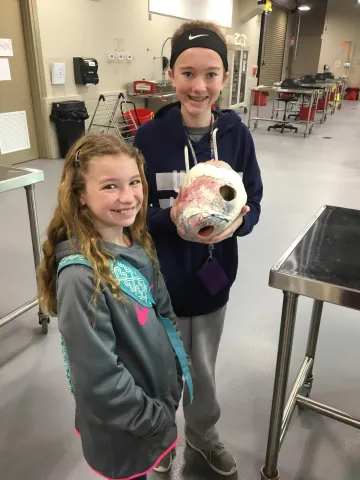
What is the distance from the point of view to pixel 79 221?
34.6 inches

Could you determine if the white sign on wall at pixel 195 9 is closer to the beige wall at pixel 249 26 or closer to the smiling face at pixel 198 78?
the beige wall at pixel 249 26

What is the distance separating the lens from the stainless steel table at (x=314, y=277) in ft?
3.11

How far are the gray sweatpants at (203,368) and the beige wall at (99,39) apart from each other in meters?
4.74

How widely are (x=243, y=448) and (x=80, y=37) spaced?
18.4 feet

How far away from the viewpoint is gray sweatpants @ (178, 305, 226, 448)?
1.25 m

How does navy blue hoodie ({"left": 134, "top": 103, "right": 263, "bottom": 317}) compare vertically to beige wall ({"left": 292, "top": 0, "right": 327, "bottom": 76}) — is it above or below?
below

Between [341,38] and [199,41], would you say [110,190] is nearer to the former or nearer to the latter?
[199,41]

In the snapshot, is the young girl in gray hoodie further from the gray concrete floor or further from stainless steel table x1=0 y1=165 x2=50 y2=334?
stainless steel table x1=0 y1=165 x2=50 y2=334

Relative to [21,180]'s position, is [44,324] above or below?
below

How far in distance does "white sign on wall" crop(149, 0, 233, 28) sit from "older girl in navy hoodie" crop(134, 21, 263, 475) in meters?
6.65

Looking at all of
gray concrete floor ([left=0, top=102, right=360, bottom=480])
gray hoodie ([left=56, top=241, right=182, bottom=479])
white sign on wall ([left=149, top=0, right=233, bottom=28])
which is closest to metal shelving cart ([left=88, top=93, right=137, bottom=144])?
white sign on wall ([left=149, top=0, right=233, bottom=28])

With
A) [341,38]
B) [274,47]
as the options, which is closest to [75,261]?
[274,47]

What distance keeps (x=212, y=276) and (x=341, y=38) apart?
1525cm

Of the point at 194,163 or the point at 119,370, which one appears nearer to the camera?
the point at 119,370
